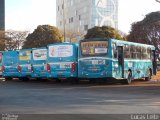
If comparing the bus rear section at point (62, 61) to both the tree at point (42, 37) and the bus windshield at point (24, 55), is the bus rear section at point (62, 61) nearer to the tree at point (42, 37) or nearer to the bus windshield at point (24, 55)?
the bus windshield at point (24, 55)

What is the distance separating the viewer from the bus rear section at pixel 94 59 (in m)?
26.2

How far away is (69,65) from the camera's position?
91.6 feet

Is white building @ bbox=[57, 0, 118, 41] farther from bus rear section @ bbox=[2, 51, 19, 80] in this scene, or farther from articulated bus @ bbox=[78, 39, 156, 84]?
articulated bus @ bbox=[78, 39, 156, 84]

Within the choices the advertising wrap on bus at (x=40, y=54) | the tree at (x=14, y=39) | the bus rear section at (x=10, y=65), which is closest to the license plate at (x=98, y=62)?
the advertising wrap on bus at (x=40, y=54)

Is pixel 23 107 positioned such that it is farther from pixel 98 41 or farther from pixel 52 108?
pixel 98 41

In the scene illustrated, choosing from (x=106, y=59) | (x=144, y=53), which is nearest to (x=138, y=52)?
(x=144, y=53)

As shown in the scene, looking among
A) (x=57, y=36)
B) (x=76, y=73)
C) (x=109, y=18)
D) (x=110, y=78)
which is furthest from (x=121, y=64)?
(x=109, y=18)

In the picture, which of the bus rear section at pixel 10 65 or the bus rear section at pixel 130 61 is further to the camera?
the bus rear section at pixel 10 65

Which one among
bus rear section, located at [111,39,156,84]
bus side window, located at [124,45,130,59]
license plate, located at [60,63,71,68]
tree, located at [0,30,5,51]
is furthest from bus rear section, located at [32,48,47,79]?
tree, located at [0,30,5,51]

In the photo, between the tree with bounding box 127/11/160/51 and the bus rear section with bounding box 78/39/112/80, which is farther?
the tree with bounding box 127/11/160/51

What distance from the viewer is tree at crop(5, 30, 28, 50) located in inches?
2968

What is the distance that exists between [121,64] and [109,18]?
9862 cm

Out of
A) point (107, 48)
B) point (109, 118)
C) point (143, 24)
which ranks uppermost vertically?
point (143, 24)

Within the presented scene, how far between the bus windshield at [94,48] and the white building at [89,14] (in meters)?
89.3
